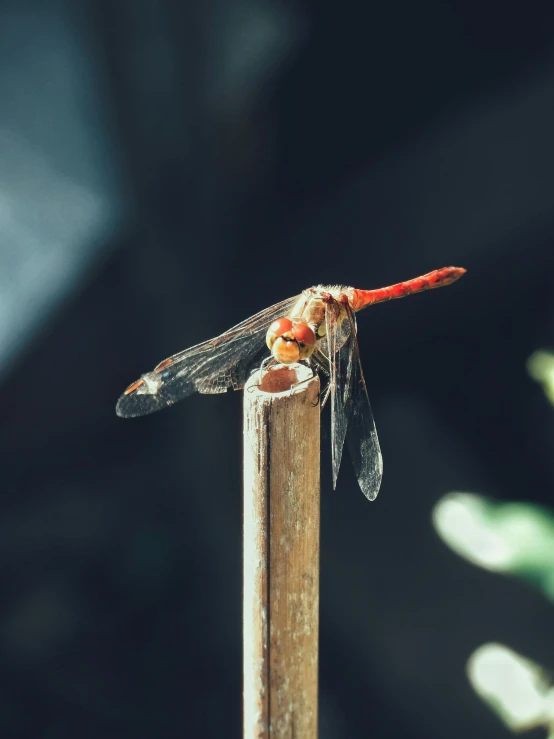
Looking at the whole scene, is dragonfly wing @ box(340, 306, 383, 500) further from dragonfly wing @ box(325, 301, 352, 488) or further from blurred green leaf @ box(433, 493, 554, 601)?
blurred green leaf @ box(433, 493, 554, 601)

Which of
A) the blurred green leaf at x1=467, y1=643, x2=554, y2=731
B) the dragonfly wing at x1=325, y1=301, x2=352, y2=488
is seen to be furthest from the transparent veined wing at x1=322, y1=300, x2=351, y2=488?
the blurred green leaf at x1=467, y1=643, x2=554, y2=731

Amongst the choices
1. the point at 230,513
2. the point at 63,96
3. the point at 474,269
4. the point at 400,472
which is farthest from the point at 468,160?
the point at 230,513

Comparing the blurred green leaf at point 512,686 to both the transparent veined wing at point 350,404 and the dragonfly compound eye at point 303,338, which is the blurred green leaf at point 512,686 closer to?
the transparent veined wing at point 350,404

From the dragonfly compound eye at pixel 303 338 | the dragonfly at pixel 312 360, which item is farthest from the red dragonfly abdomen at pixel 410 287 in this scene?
the dragonfly compound eye at pixel 303 338

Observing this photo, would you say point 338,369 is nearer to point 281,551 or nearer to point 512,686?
point 281,551

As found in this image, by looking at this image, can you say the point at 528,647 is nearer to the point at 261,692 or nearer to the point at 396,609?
the point at 396,609
